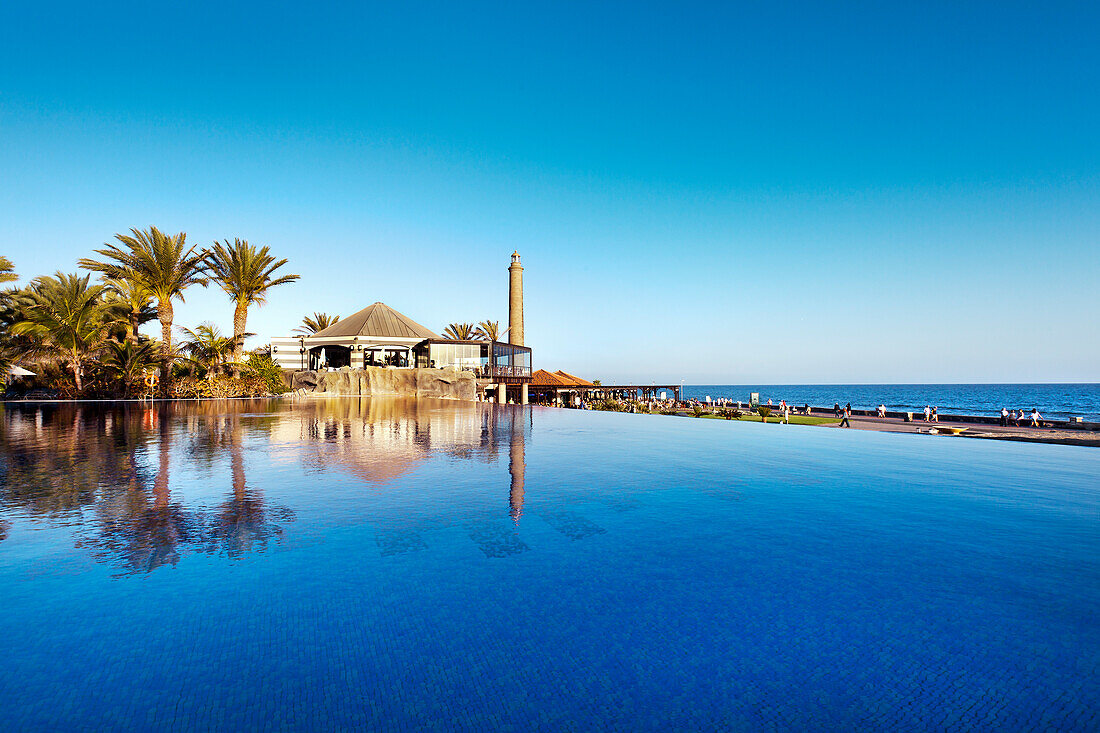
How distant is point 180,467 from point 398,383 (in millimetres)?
25843

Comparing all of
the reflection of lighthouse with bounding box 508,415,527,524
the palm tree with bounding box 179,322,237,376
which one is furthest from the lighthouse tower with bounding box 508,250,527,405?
the reflection of lighthouse with bounding box 508,415,527,524

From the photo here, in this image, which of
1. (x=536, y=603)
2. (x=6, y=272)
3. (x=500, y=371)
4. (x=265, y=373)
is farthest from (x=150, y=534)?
(x=500, y=371)

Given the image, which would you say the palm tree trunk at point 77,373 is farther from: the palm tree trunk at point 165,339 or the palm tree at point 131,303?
the palm tree trunk at point 165,339

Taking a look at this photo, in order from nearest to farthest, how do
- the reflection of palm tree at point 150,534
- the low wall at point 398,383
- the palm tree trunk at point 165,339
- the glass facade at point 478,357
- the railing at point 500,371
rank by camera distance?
the reflection of palm tree at point 150,534, the palm tree trunk at point 165,339, the low wall at point 398,383, the railing at point 500,371, the glass facade at point 478,357

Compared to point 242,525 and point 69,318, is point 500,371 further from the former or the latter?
point 242,525

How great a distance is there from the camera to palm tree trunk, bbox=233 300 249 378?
93.1ft

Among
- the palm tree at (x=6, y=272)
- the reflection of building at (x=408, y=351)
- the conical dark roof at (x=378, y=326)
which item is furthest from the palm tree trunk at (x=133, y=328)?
the conical dark roof at (x=378, y=326)

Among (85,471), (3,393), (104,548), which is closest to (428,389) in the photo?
(3,393)

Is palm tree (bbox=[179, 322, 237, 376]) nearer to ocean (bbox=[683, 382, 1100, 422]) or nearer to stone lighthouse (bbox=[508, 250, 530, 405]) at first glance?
stone lighthouse (bbox=[508, 250, 530, 405])

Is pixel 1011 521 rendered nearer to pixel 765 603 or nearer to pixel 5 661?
pixel 765 603

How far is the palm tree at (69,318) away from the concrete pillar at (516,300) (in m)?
26.9

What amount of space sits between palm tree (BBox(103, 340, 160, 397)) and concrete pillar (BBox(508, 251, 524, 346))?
25.5m

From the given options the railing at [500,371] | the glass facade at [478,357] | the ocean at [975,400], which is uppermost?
the glass facade at [478,357]

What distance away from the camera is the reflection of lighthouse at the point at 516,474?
5.56 metres
